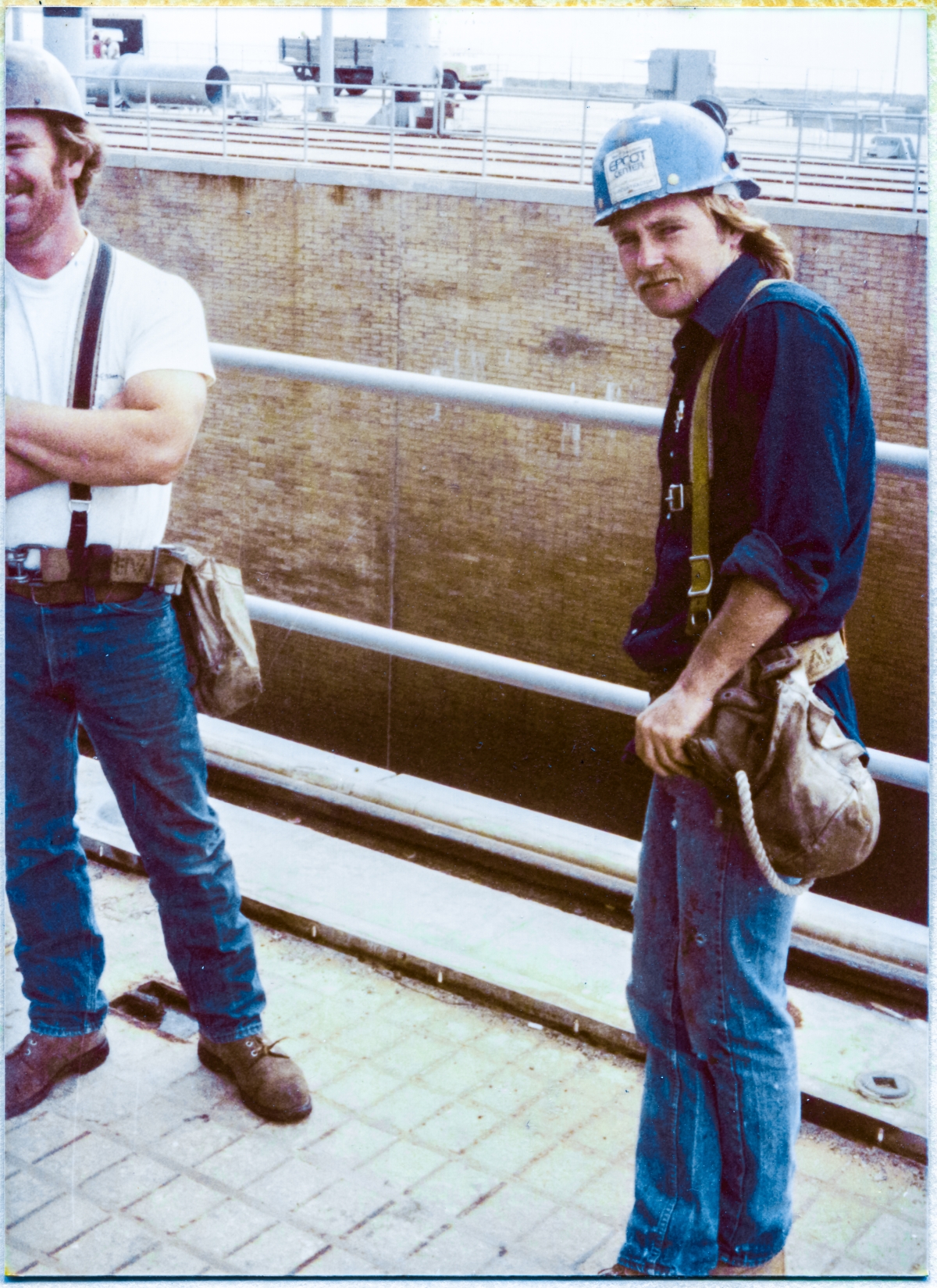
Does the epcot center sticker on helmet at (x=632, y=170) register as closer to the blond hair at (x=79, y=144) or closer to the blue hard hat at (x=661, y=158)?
the blue hard hat at (x=661, y=158)

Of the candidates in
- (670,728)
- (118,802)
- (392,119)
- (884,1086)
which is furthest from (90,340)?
(884,1086)

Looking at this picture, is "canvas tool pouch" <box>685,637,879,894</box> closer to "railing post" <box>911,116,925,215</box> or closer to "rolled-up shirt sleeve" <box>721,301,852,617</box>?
"rolled-up shirt sleeve" <box>721,301,852,617</box>

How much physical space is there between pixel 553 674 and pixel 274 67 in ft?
4.42

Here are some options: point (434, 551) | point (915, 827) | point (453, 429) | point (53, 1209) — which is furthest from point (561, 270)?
point (53, 1209)

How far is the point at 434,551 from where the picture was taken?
20.6 feet

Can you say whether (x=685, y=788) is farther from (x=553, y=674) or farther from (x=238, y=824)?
(x=238, y=824)

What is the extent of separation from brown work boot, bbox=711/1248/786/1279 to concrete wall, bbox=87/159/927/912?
923 mm

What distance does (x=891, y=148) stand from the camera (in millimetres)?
2227

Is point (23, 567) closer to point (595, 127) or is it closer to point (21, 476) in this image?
point (21, 476)

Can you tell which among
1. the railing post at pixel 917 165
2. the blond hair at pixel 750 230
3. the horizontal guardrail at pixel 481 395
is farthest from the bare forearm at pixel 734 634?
the railing post at pixel 917 165

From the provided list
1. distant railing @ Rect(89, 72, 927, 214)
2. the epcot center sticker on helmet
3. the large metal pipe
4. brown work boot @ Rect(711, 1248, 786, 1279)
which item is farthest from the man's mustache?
brown work boot @ Rect(711, 1248, 786, 1279)

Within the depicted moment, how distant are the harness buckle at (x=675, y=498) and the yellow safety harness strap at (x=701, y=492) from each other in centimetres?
2

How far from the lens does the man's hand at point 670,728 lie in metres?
1.67

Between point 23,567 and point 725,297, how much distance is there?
1.23 metres
